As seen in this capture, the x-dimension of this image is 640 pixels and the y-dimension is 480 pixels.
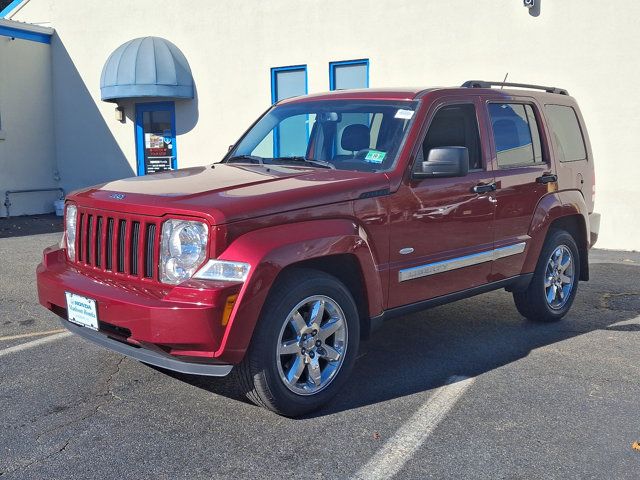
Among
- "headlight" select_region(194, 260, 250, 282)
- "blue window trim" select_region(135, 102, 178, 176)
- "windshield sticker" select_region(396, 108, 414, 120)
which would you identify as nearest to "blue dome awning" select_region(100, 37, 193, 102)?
"blue window trim" select_region(135, 102, 178, 176)

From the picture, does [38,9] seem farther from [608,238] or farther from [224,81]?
[608,238]

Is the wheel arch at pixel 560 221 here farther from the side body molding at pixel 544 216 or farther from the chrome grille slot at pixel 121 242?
the chrome grille slot at pixel 121 242

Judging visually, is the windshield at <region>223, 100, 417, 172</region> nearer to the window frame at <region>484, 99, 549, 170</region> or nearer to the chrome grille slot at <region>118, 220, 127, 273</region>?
the window frame at <region>484, 99, 549, 170</region>

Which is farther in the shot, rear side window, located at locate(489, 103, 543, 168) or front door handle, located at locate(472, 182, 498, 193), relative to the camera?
rear side window, located at locate(489, 103, 543, 168)

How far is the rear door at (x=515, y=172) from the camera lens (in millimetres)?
5305

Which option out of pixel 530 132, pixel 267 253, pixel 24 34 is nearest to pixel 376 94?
pixel 530 132

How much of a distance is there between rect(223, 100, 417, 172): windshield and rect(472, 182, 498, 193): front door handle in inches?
29.4

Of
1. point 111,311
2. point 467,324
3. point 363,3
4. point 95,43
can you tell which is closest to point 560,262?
point 467,324

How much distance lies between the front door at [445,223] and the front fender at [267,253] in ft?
1.67

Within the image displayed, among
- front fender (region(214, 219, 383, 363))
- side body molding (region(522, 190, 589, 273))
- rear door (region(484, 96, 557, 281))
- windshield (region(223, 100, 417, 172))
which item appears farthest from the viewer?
side body molding (region(522, 190, 589, 273))

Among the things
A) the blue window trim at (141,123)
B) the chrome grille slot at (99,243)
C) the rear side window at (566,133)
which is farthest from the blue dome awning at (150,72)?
the chrome grille slot at (99,243)

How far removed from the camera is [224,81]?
13.6m

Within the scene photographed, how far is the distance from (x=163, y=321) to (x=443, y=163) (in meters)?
2.08

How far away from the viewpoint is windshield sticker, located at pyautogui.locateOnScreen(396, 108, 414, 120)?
15.6 ft
